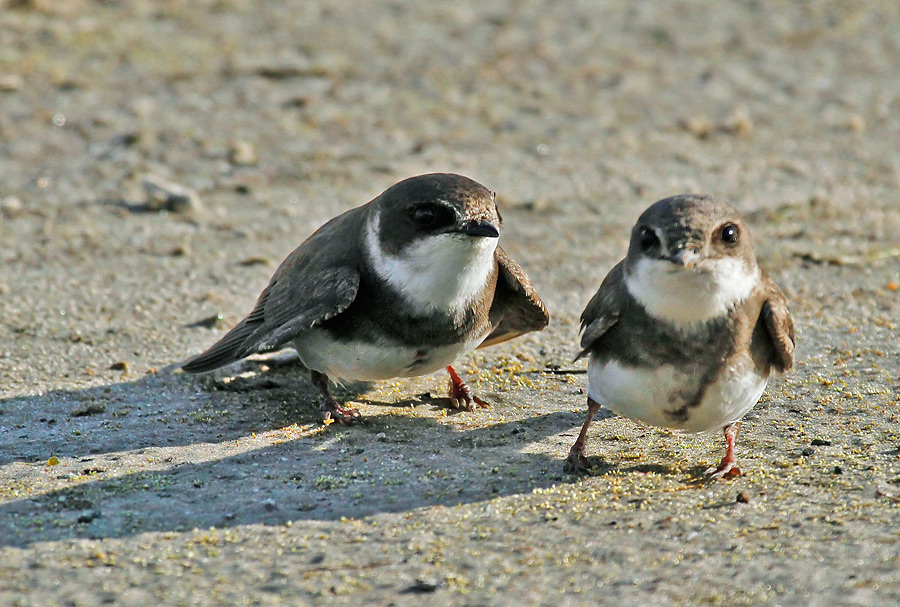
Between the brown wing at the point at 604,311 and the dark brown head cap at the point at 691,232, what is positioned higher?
the dark brown head cap at the point at 691,232

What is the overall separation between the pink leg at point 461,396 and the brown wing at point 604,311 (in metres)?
0.90

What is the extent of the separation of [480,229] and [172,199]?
3912mm

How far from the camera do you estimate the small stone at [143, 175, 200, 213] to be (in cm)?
828

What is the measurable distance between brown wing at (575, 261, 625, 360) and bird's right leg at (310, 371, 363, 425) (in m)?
1.23

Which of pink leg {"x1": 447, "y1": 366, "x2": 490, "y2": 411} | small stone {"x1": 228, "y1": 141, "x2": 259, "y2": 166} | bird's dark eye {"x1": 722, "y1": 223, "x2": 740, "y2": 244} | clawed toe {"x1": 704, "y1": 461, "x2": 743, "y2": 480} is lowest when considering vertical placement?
pink leg {"x1": 447, "y1": 366, "x2": 490, "y2": 411}

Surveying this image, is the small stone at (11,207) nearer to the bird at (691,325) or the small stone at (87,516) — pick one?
the small stone at (87,516)

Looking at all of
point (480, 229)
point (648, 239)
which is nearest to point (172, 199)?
point (480, 229)

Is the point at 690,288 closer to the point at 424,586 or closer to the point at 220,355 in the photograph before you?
the point at 424,586

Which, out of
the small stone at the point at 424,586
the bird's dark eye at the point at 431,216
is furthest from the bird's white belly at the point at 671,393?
the small stone at the point at 424,586

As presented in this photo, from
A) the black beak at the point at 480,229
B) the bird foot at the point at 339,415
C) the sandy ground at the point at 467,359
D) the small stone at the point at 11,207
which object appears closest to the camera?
the sandy ground at the point at 467,359

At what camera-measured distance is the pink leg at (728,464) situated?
15.7 ft

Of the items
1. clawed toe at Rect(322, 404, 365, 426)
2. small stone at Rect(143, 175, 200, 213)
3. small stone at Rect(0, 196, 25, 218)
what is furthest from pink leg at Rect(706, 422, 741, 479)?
small stone at Rect(0, 196, 25, 218)

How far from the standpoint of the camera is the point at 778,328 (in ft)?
15.5

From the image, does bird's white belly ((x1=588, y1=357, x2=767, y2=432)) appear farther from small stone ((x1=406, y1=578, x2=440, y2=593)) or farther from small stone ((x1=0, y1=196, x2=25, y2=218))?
small stone ((x1=0, y1=196, x2=25, y2=218))
